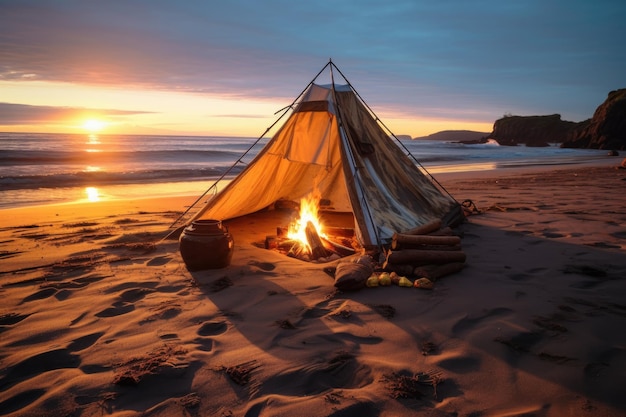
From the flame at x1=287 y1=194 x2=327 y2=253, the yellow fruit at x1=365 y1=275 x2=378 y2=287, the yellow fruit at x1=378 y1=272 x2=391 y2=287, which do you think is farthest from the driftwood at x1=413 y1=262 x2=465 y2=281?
the flame at x1=287 y1=194 x2=327 y2=253

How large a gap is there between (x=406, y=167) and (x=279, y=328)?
4719 millimetres

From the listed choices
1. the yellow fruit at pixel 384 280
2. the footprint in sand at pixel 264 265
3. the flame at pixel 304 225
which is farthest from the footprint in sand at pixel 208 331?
the flame at pixel 304 225

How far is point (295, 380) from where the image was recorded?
286 cm

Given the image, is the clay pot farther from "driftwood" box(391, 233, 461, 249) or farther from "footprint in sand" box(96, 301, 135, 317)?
"driftwood" box(391, 233, 461, 249)

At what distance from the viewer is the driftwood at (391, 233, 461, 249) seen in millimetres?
4945

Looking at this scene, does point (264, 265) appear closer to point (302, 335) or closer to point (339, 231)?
point (339, 231)

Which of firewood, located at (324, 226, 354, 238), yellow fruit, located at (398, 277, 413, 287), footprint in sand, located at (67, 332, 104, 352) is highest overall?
firewood, located at (324, 226, 354, 238)

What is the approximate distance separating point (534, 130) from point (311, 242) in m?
69.3

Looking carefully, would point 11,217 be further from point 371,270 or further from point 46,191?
point 371,270

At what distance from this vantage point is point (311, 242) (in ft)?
18.9

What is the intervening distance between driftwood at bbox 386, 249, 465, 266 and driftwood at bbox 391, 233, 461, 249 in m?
0.12

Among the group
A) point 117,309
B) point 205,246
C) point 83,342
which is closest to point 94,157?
point 205,246

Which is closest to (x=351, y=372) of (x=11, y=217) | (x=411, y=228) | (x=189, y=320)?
(x=189, y=320)

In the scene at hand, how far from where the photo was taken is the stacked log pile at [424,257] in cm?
478
